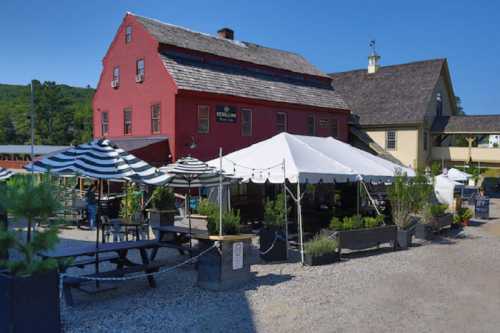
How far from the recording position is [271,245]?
1050cm

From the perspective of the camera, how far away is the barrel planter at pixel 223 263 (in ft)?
26.2

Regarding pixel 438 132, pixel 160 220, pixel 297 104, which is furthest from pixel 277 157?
pixel 438 132

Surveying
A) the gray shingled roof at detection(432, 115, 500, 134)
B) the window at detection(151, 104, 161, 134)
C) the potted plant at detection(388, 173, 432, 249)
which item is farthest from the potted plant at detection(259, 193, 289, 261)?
the gray shingled roof at detection(432, 115, 500, 134)

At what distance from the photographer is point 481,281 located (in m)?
9.17

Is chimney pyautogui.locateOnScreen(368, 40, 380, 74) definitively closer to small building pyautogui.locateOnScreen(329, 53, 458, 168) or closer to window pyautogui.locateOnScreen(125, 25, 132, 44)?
small building pyautogui.locateOnScreen(329, 53, 458, 168)

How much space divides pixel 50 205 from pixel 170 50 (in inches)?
689

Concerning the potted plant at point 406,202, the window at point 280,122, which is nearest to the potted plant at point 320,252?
the potted plant at point 406,202

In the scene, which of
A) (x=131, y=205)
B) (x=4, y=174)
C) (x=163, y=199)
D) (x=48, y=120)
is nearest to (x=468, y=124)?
(x=131, y=205)

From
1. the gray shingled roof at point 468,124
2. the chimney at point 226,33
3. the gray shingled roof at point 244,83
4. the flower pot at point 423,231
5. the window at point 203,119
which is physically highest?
the chimney at point 226,33

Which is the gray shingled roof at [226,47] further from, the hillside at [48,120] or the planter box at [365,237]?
the hillside at [48,120]

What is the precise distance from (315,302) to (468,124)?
29873mm

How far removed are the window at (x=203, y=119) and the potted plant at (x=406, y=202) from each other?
10300 millimetres

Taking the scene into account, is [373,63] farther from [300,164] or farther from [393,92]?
[300,164]

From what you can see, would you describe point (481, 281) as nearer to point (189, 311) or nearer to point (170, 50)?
point (189, 311)
